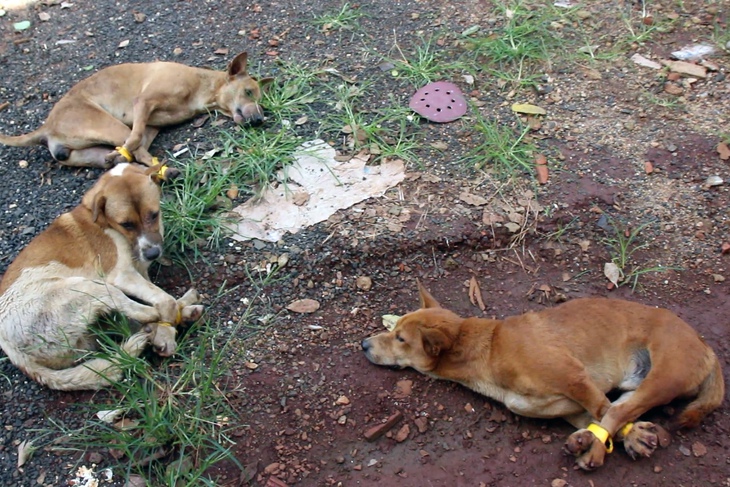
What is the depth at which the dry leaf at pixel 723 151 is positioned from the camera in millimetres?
5637

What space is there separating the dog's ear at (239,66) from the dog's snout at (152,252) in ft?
7.45

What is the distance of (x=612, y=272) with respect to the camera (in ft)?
16.1

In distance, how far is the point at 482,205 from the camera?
5.37 m

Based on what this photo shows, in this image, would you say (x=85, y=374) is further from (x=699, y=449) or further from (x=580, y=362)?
(x=699, y=449)

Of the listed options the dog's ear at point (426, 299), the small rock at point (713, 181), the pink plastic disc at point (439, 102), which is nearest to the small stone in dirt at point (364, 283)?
the dog's ear at point (426, 299)

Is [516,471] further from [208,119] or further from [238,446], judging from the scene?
[208,119]

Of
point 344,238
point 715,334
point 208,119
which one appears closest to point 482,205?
point 344,238

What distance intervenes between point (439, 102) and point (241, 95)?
1.85 meters

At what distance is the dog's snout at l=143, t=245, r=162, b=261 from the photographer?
4934mm

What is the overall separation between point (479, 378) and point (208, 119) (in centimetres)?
384

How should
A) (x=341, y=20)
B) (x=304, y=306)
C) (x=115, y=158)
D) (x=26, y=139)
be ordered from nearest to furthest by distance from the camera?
1. (x=304, y=306)
2. (x=115, y=158)
3. (x=26, y=139)
4. (x=341, y=20)

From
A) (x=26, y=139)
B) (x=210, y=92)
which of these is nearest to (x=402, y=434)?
(x=210, y=92)

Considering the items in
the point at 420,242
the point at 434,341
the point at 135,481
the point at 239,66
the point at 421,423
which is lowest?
the point at 421,423

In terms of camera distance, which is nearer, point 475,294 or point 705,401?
point 705,401
